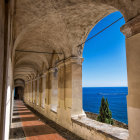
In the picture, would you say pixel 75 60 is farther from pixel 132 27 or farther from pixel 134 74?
pixel 134 74

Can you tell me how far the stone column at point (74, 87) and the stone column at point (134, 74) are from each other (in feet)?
14.3

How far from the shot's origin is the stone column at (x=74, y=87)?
8.21 meters

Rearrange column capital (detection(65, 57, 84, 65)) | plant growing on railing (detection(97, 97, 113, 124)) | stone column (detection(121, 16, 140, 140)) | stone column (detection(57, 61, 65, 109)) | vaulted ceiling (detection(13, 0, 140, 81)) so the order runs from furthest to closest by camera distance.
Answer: plant growing on railing (detection(97, 97, 113, 124)) < stone column (detection(57, 61, 65, 109)) < column capital (detection(65, 57, 84, 65)) < vaulted ceiling (detection(13, 0, 140, 81)) < stone column (detection(121, 16, 140, 140))

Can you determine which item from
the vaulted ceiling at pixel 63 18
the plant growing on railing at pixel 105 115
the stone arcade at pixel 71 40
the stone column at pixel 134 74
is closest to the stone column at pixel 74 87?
the stone arcade at pixel 71 40

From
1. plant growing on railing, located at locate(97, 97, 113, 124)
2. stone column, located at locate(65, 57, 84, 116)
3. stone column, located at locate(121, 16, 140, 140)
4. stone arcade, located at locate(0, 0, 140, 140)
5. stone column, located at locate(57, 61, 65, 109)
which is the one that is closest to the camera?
stone column, located at locate(121, 16, 140, 140)

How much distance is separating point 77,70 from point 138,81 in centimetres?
489

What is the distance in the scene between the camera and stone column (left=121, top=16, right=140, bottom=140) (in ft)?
12.7

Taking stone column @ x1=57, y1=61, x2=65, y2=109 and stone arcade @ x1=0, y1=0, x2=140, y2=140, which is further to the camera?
stone column @ x1=57, y1=61, x2=65, y2=109

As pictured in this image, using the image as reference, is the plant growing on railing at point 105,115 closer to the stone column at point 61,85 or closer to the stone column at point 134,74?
the stone column at point 61,85

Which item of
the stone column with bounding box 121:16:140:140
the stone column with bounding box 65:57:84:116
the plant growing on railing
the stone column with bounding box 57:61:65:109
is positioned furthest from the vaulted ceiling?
the plant growing on railing

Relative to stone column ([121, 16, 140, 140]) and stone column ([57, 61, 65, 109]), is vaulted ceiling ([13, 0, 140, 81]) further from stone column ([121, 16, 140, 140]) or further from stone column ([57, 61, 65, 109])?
stone column ([57, 61, 65, 109])

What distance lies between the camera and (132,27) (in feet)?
13.4

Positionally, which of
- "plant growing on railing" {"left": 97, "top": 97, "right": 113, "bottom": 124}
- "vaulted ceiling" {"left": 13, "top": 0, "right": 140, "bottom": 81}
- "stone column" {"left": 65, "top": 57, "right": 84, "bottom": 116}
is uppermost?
"vaulted ceiling" {"left": 13, "top": 0, "right": 140, "bottom": 81}

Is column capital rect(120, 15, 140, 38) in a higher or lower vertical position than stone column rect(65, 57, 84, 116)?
higher
